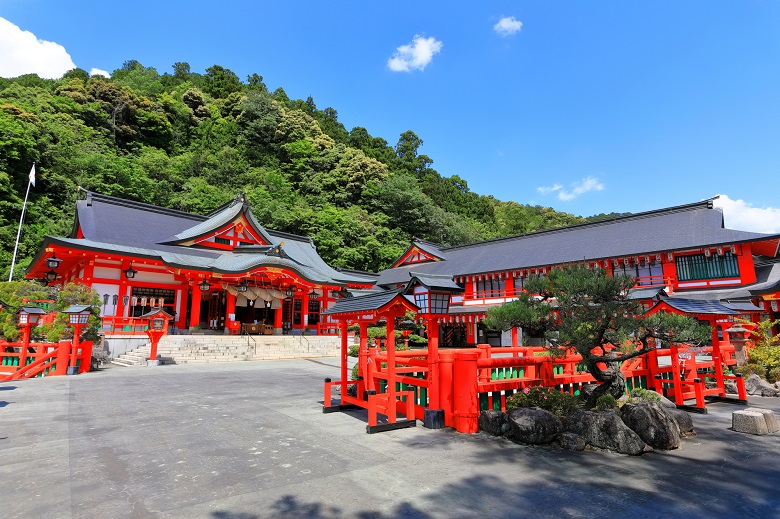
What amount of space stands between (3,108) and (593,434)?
49.7 meters

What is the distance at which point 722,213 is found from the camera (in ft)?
72.3

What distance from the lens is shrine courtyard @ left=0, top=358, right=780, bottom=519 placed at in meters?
4.02

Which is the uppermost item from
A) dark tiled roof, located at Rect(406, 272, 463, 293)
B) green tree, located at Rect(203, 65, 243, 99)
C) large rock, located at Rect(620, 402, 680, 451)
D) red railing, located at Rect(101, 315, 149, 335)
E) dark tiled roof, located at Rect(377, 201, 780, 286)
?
green tree, located at Rect(203, 65, 243, 99)

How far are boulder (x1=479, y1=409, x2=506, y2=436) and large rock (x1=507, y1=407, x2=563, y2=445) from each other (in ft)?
0.73

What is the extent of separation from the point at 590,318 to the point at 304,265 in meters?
27.0

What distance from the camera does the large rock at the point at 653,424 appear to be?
6015mm

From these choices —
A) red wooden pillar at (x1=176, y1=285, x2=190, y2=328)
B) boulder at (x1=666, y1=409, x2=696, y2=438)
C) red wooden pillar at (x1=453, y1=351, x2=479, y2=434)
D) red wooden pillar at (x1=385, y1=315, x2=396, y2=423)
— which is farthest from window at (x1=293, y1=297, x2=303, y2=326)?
boulder at (x1=666, y1=409, x2=696, y2=438)

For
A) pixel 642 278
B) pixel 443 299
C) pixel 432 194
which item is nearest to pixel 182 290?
pixel 443 299

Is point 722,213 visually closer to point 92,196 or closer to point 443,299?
point 443,299

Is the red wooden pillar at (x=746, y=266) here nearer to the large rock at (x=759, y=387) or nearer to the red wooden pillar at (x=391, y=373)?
the large rock at (x=759, y=387)

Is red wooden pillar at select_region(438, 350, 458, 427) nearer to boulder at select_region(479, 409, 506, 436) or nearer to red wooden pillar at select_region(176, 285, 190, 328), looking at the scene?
boulder at select_region(479, 409, 506, 436)

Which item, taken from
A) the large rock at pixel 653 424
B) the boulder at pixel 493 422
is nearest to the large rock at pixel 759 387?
the large rock at pixel 653 424

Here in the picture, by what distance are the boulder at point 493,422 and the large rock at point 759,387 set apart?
9596 mm

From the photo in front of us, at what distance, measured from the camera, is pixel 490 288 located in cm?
2805
